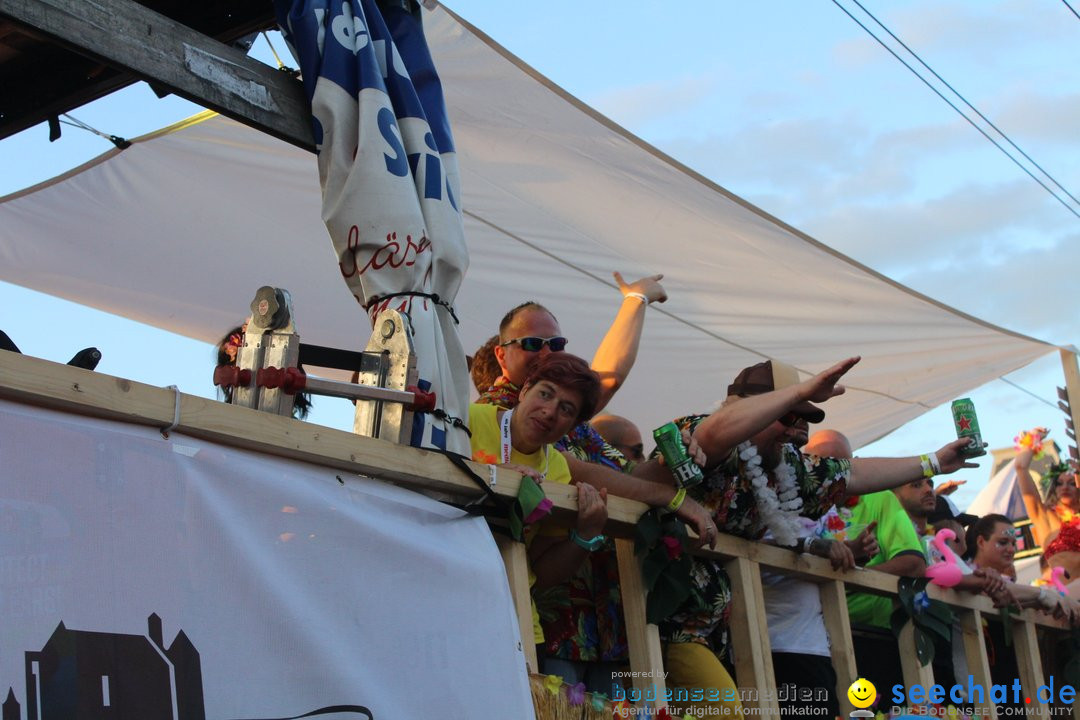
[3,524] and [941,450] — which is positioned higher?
[941,450]

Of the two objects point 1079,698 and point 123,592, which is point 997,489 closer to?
point 1079,698

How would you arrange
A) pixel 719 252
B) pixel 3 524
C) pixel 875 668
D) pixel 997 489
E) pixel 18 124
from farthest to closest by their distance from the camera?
pixel 997 489
pixel 719 252
pixel 875 668
pixel 18 124
pixel 3 524

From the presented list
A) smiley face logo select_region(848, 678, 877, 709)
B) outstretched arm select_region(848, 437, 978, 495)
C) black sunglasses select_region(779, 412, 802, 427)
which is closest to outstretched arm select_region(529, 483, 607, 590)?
black sunglasses select_region(779, 412, 802, 427)

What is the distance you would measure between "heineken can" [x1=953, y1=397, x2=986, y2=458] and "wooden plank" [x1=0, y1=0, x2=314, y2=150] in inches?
122

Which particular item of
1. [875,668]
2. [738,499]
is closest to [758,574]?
[738,499]

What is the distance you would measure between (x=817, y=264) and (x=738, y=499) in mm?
2716

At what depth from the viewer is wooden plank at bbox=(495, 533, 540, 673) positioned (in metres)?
3.05

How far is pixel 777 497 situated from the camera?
4.17 metres

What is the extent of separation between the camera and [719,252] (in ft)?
20.9

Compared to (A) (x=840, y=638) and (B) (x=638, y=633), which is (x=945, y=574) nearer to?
(A) (x=840, y=638)

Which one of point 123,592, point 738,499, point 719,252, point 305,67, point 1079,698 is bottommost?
point 1079,698

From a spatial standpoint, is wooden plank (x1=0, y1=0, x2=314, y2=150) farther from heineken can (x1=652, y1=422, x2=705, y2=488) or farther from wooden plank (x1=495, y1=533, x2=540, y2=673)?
heineken can (x1=652, y1=422, x2=705, y2=488)

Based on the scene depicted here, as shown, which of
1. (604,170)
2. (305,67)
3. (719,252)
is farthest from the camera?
(719,252)

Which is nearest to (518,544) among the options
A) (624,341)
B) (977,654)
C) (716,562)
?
(716,562)
